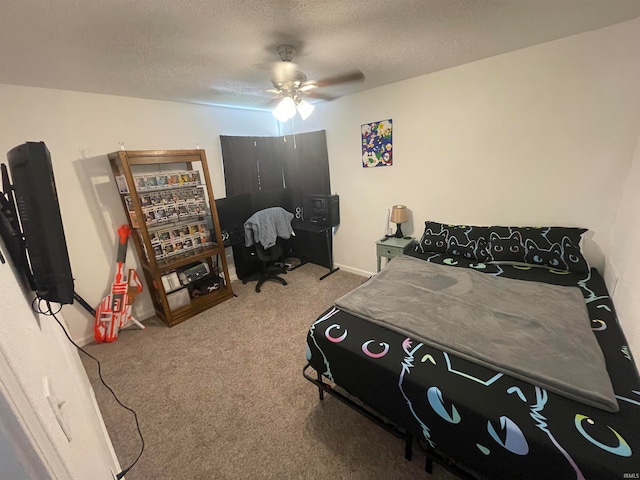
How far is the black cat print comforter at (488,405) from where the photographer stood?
91cm

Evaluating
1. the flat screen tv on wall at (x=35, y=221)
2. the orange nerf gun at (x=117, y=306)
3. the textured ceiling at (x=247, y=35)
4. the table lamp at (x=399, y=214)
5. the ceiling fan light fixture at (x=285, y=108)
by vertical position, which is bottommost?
the orange nerf gun at (x=117, y=306)

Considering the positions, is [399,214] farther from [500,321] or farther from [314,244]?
[500,321]

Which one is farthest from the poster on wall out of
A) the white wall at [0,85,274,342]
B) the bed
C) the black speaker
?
the white wall at [0,85,274,342]

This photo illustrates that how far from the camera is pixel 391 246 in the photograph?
2949 mm

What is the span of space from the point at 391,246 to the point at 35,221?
2732mm

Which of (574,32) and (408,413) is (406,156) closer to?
(574,32)

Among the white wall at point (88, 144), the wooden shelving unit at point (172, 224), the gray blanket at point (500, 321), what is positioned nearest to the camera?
the gray blanket at point (500, 321)

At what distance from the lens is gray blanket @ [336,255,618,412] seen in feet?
3.74

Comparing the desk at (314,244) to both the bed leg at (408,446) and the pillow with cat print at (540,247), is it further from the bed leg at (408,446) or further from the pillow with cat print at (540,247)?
the bed leg at (408,446)

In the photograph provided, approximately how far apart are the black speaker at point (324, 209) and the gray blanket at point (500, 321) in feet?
5.40

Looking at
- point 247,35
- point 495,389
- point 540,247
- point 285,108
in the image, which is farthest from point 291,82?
point 540,247

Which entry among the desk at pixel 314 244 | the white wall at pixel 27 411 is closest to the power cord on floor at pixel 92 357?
the white wall at pixel 27 411

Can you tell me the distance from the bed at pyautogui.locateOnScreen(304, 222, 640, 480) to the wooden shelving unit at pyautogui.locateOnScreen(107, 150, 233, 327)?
74.2 inches

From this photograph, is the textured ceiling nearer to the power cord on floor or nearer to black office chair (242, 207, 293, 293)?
the power cord on floor
